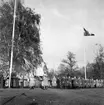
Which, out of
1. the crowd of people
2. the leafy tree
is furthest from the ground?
the leafy tree

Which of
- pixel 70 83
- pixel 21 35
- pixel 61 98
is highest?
pixel 21 35

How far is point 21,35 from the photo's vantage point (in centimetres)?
3450

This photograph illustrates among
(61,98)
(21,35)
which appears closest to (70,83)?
(21,35)

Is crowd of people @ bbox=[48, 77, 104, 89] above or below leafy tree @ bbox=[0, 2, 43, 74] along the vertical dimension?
below

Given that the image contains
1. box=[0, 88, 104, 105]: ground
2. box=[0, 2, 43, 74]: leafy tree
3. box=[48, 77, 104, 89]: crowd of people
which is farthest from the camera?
box=[0, 2, 43, 74]: leafy tree

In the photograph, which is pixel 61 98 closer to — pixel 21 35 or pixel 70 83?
pixel 70 83

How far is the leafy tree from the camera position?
31.1 m

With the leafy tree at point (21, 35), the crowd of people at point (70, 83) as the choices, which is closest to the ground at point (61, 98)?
the crowd of people at point (70, 83)

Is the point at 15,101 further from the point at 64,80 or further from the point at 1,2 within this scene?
the point at 1,2

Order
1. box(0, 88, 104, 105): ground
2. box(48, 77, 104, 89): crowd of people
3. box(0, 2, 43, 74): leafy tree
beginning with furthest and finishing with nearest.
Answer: box(0, 2, 43, 74): leafy tree
box(48, 77, 104, 89): crowd of people
box(0, 88, 104, 105): ground

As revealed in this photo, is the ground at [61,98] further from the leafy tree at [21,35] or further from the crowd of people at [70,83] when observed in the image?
the leafy tree at [21,35]

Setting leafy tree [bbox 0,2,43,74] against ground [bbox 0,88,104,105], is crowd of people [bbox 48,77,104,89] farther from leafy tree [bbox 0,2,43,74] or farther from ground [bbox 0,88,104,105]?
ground [bbox 0,88,104,105]

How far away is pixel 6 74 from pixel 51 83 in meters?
7.75

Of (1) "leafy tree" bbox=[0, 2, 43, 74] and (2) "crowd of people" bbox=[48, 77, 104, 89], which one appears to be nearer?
(2) "crowd of people" bbox=[48, 77, 104, 89]
